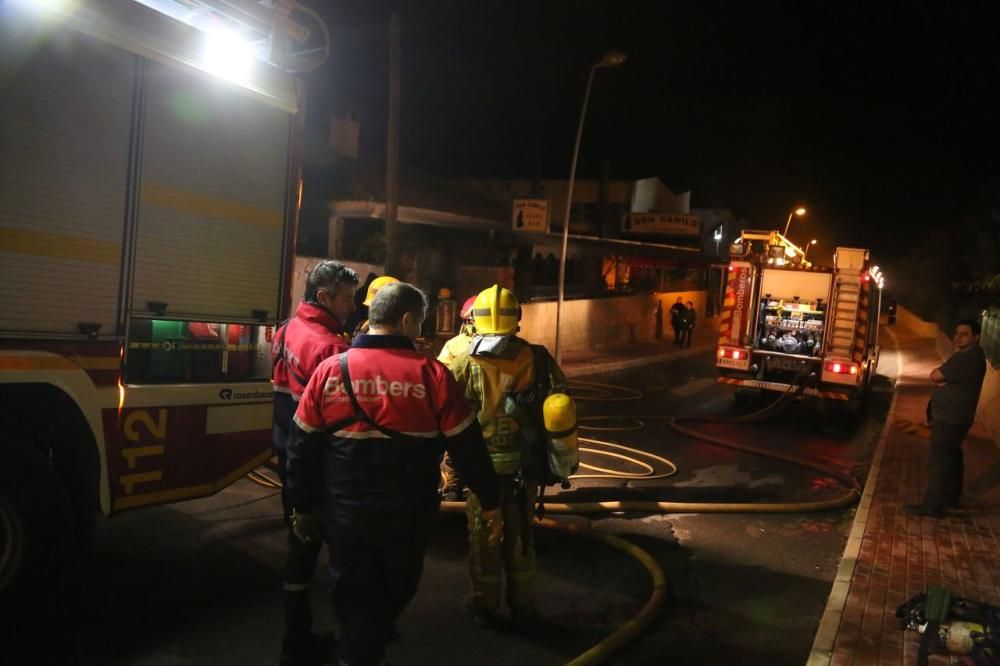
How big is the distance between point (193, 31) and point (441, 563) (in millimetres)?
3647

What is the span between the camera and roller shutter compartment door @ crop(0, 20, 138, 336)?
3.61 metres

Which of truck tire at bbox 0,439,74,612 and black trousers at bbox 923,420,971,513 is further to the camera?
black trousers at bbox 923,420,971,513

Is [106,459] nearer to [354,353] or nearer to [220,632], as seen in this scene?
[220,632]

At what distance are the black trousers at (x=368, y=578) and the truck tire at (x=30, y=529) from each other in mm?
1818

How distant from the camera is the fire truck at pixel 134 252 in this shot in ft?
12.0

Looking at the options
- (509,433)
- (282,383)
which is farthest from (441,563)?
(282,383)

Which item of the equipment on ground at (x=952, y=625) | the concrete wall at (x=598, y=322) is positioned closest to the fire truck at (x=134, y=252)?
the equipment on ground at (x=952, y=625)

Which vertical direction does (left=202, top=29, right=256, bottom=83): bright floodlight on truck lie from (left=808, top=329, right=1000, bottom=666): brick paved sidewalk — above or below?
above

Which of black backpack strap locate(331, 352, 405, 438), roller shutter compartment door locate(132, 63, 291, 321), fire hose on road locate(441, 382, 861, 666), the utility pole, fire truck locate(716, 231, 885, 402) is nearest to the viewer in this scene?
black backpack strap locate(331, 352, 405, 438)

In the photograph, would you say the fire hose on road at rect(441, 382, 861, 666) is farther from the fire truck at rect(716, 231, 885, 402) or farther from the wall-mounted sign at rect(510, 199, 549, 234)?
the wall-mounted sign at rect(510, 199, 549, 234)

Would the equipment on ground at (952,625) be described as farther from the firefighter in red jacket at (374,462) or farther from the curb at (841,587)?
the firefighter in red jacket at (374,462)

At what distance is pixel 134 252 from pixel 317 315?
3.63 ft

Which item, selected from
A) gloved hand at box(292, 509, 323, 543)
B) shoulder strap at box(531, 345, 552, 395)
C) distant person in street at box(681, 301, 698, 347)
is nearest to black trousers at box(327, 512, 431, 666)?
gloved hand at box(292, 509, 323, 543)

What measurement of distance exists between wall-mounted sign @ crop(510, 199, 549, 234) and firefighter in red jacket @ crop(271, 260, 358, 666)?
45.1ft
